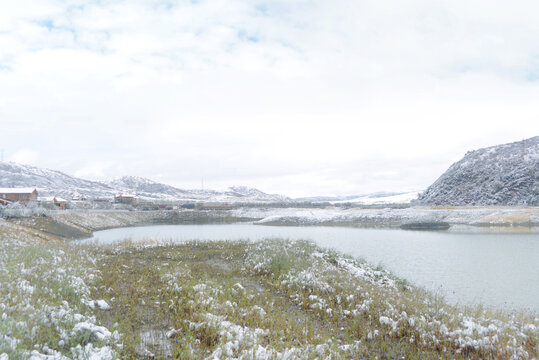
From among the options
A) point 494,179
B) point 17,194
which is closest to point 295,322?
point 494,179

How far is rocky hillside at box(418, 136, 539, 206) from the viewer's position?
4289 inches

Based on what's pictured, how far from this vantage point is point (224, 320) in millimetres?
10594

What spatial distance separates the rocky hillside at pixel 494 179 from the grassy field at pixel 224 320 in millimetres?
109407

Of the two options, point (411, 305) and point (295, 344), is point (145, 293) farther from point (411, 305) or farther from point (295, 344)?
point (411, 305)

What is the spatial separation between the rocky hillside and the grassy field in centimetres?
10941

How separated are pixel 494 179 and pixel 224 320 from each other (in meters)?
134

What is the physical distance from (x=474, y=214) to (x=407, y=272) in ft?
222

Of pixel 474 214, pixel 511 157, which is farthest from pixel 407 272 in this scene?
pixel 511 157

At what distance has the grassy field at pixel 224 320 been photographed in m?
8.15

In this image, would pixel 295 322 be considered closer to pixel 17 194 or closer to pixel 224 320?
pixel 224 320

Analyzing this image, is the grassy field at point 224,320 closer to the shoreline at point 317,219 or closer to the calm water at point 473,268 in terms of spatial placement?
the calm water at point 473,268

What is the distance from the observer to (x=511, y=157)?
127000 millimetres

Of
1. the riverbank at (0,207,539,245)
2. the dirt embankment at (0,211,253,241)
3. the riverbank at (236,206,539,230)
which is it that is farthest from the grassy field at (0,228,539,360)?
the riverbank at (236,206,539,230)

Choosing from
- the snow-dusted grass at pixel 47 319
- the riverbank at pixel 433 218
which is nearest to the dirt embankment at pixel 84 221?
the riverbank at pixel 433 218
